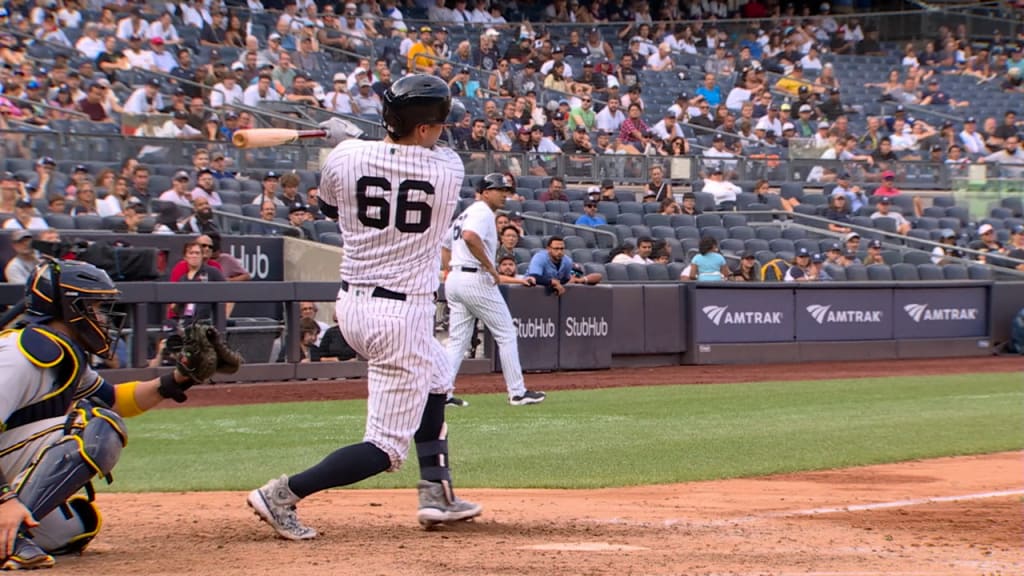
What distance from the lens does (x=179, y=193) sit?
15.6 meters

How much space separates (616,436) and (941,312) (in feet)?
38.8

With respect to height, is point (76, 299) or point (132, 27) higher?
point (132, 27)

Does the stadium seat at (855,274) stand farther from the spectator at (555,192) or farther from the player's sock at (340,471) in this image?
the player's sock at (340,471)

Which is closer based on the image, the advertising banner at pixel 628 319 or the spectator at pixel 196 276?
the spectator at pixel 196 276

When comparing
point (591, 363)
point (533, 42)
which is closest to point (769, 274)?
point (591, 363)

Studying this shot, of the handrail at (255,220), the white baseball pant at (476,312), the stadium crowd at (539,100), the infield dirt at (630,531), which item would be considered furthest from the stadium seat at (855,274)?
the infield dirt at (630,531)

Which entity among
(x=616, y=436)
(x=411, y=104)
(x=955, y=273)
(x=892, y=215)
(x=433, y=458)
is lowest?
(x=616, y=436)

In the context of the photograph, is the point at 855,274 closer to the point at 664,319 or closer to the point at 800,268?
the point at 800,268

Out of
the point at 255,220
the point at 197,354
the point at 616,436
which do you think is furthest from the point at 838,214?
the point at 197,354

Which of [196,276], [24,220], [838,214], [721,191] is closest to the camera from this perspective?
[24,220]

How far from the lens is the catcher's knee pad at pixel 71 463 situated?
192 inches

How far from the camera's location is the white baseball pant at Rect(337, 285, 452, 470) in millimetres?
5305

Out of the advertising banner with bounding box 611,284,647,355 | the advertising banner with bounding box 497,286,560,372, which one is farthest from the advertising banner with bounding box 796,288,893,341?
the advertising banner with bounding box 497,286,560,372

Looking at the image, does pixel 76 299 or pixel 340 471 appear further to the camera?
pixel 340 471
